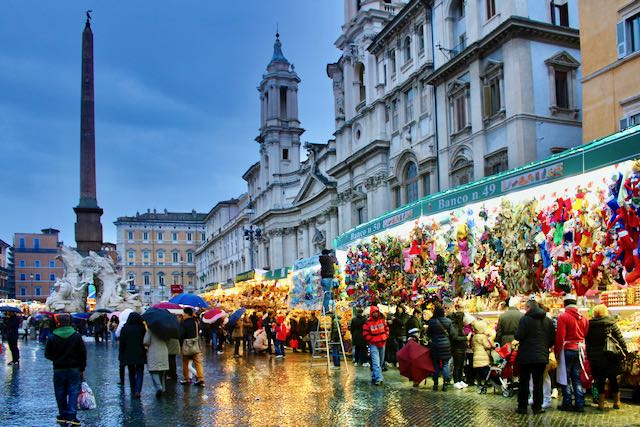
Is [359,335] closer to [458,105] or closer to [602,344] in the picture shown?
[602,344]

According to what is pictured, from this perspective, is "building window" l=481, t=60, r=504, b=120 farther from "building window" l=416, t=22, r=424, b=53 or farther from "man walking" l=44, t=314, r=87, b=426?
"man walking" l=44, t=314, r=87, b=426

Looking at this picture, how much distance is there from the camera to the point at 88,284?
127 ft

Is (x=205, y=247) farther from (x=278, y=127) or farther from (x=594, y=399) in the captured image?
(x=594, y=399)

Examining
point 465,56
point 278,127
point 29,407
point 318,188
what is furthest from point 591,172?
point 278,127

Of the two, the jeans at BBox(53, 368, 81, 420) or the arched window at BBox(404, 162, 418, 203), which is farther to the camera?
the arched window at BBox(404, 162, 418, 203)

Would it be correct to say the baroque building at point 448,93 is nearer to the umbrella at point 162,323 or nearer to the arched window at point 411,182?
the arched window at point 411,182

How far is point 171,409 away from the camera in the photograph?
1152 cm

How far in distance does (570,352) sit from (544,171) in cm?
370

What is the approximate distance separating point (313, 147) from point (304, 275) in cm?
3006

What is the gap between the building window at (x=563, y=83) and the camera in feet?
83.1

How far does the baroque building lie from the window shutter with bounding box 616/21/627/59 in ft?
19.9

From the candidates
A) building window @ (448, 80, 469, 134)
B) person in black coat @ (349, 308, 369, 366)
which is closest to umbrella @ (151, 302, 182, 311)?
person in black coat @ (349, 308, 369, 366)

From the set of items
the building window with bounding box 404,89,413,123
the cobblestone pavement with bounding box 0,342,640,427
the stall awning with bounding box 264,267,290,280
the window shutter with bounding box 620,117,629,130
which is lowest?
the cobblestone pavement with bounding box 0,342,640,427

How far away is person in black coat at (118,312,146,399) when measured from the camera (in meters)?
13.1
